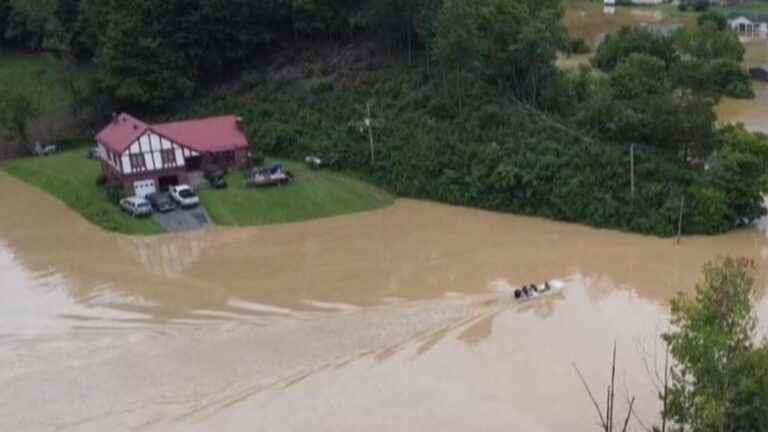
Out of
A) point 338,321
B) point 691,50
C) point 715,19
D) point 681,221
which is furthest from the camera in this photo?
point 715,19

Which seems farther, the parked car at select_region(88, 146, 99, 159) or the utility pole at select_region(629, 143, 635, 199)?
the parked car at select_region(88, 146, 99, 159)

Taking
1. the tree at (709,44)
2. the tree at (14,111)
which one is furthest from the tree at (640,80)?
the tree at (14,111)

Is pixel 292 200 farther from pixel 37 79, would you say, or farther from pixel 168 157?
pixel 37 79

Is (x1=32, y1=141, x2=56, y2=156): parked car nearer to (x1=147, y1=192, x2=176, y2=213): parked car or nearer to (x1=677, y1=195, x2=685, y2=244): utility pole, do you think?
(x1=147, y1=192, x2=176, y2=213): parked car

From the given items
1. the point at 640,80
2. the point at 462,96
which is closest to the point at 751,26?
the point at 640,80

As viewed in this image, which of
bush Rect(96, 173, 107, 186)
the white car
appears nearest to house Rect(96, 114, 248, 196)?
bush Rect(96, 173, 107, 186)

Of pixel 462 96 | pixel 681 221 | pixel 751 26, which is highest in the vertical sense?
pixel 751 26
